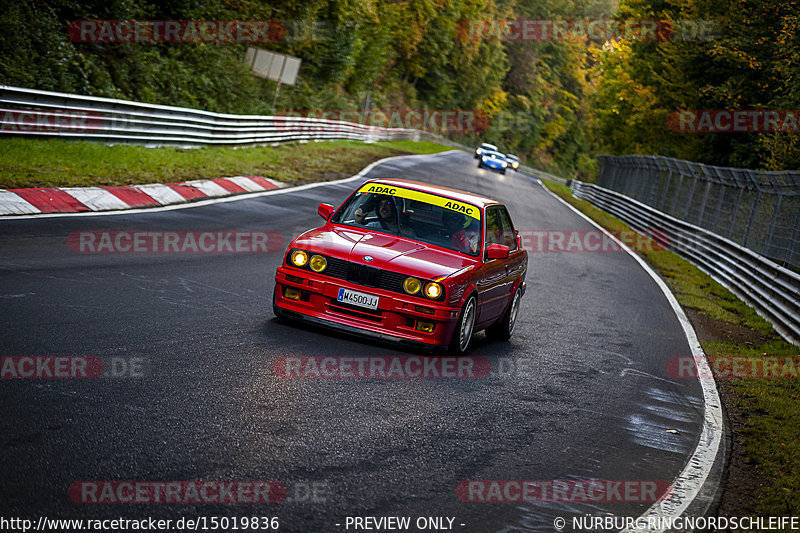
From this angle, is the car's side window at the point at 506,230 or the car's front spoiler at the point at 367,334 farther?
the car's side window at the point at 506,230

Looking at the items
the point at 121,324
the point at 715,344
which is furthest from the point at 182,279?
the point at 715,344

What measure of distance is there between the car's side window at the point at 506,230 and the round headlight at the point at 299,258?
8.22ft

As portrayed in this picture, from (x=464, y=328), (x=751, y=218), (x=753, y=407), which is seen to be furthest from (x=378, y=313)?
(x=751, y=218)

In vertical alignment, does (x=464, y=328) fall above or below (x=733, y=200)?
below

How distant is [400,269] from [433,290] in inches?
13.6

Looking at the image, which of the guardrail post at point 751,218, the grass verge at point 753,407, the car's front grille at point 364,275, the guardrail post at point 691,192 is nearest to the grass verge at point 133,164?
the car's front grille at point 364,275

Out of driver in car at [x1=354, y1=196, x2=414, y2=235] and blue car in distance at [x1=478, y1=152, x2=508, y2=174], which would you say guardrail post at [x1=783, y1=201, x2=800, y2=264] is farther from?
blue car in distance at [x1=478, y1=152, x2=508, y2=174]

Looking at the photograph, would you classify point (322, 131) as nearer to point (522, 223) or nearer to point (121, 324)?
point (522, 223)

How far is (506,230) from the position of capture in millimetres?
9938

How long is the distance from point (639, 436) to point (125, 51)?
24.0 metres

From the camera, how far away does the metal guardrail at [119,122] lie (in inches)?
643

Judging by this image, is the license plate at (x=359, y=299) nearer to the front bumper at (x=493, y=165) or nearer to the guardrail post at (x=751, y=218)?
the guardrail post at (x=751, y=218)

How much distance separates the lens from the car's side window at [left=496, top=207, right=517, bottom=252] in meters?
9.76

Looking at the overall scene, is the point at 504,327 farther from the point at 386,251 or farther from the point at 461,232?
the point at 386,251
